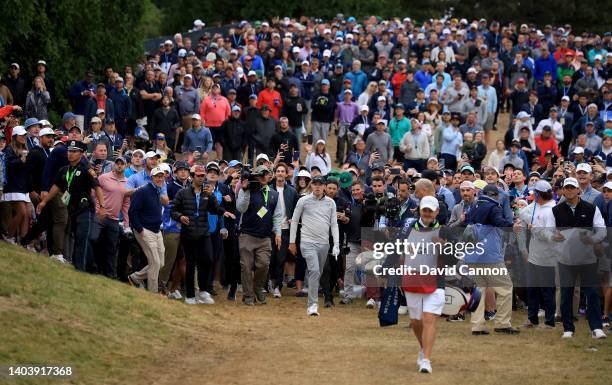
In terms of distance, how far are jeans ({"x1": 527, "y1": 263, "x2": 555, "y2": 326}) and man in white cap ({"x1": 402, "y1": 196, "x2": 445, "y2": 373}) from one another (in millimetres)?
3346

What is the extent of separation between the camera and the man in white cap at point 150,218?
19.2 m

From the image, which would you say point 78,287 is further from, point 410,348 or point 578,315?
point 578,315

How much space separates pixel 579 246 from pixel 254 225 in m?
5.28

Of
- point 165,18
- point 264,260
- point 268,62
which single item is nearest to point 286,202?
point 264,260

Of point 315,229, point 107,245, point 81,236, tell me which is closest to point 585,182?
point 315,229

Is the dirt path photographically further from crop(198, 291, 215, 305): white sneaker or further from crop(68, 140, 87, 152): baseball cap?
crop(68, 140, 87, 152): baseball cap

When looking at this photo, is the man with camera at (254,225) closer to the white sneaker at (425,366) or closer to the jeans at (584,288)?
the jeans at (584,288)

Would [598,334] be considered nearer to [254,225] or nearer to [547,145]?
[254,225]

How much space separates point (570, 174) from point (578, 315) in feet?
9.20

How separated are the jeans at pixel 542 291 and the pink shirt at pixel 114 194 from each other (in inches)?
237

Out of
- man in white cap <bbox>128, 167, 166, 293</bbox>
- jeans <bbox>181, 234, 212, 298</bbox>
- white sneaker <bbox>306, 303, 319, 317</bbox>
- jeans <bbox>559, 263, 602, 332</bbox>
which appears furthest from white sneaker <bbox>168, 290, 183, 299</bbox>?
jeans <bbox>559, 263, 602, 332</bbox>

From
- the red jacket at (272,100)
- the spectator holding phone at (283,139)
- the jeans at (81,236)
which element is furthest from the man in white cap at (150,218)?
the red jacket at (272,100)

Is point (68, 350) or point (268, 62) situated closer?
point (68, 350)

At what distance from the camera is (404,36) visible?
38.4 m
